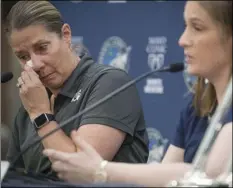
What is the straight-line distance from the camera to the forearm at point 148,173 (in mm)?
1360

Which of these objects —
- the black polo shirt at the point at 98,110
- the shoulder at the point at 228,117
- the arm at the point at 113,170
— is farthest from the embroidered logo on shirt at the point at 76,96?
the shoulder at the point at 228,117

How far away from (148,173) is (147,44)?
236 cm

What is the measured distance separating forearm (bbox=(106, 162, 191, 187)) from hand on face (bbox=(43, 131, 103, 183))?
0.04 meters

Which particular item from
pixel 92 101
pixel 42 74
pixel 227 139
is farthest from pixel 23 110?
pixel 227 139

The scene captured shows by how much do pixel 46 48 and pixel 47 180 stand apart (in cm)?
75

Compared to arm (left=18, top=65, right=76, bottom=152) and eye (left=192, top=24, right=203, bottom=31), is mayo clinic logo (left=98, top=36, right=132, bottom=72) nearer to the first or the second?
arm (left=18, top=65, right=76, bottom=152)

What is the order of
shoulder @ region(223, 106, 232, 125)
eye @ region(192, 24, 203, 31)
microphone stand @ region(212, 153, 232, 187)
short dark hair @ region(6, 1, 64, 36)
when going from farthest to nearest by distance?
short dark hair @ region(6, 1, 64, 36) < eye @ region(192, 24, 203, 31) < shoulder @ region(223, 106, 232, 125) < microphone stand @ region(212, 153, 232, 187)

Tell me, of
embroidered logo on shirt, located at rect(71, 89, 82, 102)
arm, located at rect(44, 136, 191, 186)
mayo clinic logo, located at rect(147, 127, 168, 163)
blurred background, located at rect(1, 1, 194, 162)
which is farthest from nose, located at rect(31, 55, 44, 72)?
mayo clinic logo, located at rect(147, 127, 168, 163)

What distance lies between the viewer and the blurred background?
3.60 metres

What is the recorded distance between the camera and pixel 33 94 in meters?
2.06

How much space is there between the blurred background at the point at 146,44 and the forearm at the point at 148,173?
7.04ft

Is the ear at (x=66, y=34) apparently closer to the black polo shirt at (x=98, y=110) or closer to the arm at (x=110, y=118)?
the black polo shirt at (x=98, y=110)

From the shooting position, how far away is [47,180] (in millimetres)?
1411

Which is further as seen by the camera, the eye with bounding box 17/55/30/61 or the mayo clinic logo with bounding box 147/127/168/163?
the mayo clinic logo with bounding box 147/127/168/163
